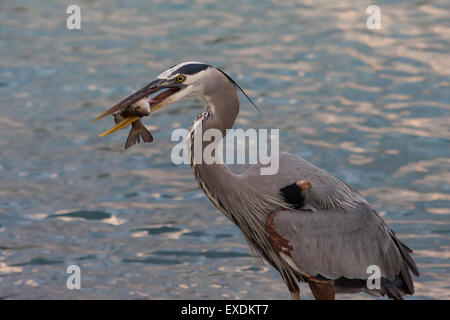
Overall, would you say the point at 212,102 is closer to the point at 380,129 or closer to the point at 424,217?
the point at 424,217

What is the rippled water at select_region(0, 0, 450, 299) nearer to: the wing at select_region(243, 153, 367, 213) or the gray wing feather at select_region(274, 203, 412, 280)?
the gray wing feather at select_region(274, 203, 412, 280)

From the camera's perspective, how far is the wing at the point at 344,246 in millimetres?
7637

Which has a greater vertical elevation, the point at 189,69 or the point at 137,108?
the point at 189,69

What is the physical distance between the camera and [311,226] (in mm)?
7633

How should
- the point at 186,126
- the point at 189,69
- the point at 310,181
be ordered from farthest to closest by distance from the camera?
the point at 186,126, the point at 310,181, the point at 189,69

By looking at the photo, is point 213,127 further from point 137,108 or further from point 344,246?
point 344,246

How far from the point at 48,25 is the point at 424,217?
931cm

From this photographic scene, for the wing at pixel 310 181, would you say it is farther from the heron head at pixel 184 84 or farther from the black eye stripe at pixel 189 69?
the black eye stripe at pixel 189 69

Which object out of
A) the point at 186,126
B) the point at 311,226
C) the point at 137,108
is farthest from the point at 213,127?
the point at 186,126

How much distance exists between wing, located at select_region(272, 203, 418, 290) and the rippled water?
142 cm

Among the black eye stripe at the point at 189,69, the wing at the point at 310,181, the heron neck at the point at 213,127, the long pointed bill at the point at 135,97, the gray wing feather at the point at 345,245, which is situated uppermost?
the black eye stripe at the point at 189,69

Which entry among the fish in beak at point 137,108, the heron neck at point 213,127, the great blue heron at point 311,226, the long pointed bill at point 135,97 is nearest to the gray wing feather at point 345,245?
the great blue heron at point 311,226

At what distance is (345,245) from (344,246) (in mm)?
12

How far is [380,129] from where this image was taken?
42.6 feet
